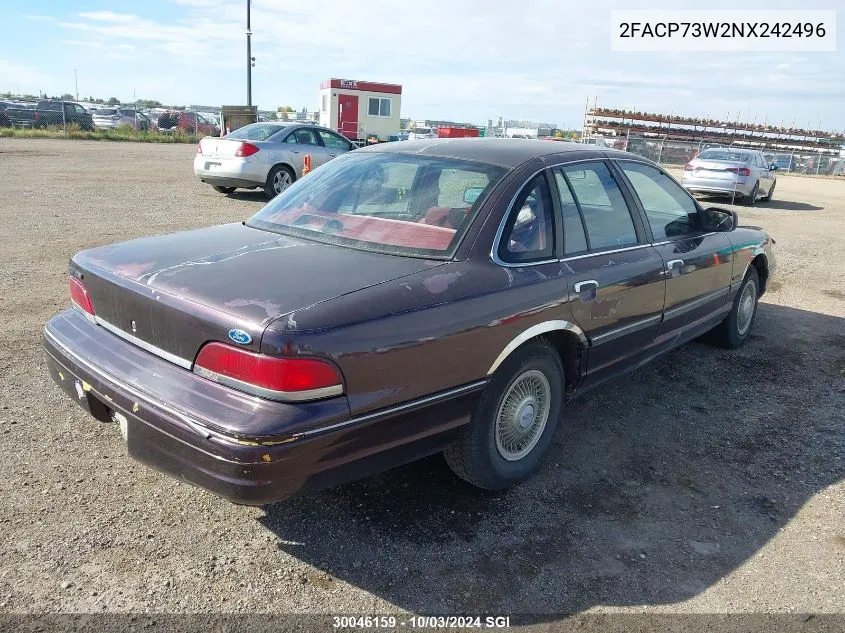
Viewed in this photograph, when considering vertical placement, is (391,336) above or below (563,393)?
above

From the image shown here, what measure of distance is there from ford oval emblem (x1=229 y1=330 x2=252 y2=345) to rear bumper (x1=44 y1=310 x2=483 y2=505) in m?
0.19

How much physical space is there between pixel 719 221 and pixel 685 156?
31729 millimetres

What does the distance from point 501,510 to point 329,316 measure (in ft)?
4.50

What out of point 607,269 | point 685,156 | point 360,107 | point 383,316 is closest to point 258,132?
point 607,269

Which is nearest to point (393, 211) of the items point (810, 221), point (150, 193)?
point (150, 193)

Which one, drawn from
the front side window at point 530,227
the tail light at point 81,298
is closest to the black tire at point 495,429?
the front side window at point 530,227

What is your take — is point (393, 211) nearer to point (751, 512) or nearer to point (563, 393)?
point (563, 393)

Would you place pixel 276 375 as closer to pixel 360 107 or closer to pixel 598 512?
pixel 598 512

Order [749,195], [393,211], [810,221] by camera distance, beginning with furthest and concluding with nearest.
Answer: [749,195]
[810,221]
[393,211]

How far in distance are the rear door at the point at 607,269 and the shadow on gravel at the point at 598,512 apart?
536mm

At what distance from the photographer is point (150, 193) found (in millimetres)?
12945

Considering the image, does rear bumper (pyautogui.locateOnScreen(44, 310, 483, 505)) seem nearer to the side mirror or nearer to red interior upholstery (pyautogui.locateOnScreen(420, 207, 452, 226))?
red interior upholstery (pyautogui.locateOnScreen(420, 207, 452, 226))

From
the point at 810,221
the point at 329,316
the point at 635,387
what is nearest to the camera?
the point at 329,316

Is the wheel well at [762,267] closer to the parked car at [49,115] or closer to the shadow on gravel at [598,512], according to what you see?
the shadow on gravel at [598,512]
